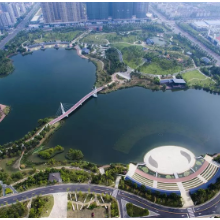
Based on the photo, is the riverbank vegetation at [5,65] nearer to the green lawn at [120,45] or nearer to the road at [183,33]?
the green lawn at [120,45]

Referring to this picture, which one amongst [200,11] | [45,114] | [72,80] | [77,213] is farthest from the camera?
[200,11]

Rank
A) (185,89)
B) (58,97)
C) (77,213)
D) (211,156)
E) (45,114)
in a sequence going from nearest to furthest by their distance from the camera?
(77,213) < (211,156) < (45,114) < (58,97) < (185,89)

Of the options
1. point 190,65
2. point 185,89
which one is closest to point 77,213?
point 185,89

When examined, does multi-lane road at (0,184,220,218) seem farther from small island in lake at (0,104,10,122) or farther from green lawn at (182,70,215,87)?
green lawn at (182,70,215,87)

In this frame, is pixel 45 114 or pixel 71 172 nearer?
pixel 71 172

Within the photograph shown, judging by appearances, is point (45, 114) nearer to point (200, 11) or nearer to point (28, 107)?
point (28, 107)

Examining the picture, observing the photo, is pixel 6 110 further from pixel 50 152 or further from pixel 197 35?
pixel 197 35

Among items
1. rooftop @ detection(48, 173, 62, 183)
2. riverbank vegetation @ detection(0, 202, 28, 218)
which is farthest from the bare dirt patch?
riverbank vegetation @ detection(0, 202, 28, 218)

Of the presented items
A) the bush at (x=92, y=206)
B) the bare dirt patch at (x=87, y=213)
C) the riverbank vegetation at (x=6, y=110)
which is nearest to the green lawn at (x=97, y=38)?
the riverbank vegetation at (x=6, y=110)
